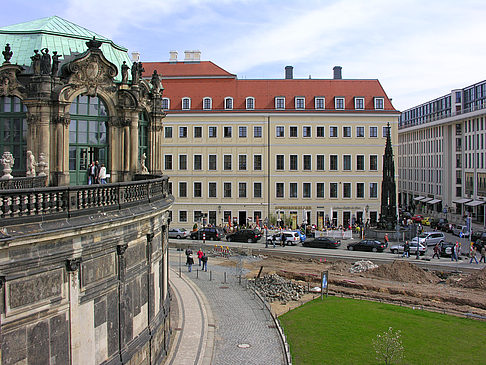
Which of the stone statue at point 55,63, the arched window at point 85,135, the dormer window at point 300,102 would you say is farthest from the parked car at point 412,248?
the stone statue at point 55,63

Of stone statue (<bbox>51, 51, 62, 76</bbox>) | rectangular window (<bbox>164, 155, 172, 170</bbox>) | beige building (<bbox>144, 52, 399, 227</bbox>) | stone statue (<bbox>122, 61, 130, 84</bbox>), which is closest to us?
stone statue (<bbox>51, 51, 62, 76</bbox>)

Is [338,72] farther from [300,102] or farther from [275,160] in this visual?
[275,160]

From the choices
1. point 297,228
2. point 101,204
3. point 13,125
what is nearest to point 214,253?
point 297,228

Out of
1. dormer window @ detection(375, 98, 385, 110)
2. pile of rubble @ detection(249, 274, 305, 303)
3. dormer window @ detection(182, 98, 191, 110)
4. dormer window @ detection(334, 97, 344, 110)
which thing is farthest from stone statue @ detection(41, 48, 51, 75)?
dormer window @ detection(375, 98, 385, 110)

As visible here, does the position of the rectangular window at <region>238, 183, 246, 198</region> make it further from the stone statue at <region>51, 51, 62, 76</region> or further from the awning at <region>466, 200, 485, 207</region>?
the stone statue at <region>51, 51, 62, 76</region>

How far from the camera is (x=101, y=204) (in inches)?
607

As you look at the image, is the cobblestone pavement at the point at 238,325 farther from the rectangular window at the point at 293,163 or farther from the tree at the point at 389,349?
the rectangular window at the point at 293,163

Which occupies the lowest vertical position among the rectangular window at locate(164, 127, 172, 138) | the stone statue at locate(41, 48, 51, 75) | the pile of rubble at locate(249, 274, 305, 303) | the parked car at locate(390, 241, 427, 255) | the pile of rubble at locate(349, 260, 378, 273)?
the pile of rubble at locate(249, 274, 305, 303)

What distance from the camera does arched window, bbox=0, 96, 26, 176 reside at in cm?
2188

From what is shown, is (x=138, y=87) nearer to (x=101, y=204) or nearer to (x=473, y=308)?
(x=101, y=204)

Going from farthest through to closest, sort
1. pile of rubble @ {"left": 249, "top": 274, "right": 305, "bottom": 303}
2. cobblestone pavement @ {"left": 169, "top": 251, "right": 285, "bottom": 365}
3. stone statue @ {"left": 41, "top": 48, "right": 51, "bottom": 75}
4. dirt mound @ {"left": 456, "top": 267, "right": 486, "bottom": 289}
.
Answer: dirt mound @ {"left": 456, "top": 267, "right": 486, "bottom": 289}
pile of rubble @ {"left": 249, "top": 274, "right": 305, "bottom": 303}
cobblestone pavement @ {"left": 169, "top": 251, "right": 285, "bottom": 365}
stone statue @ {"left": 41, "top": 48, "right": 51, "bottom": 75}

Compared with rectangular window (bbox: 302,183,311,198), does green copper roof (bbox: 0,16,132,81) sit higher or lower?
higher

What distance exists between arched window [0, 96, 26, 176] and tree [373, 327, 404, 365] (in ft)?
55.6

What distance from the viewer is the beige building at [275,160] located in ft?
212
